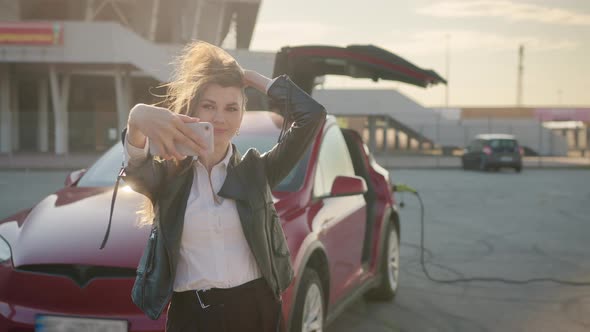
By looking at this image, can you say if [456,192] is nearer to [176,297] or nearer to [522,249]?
[522,249]

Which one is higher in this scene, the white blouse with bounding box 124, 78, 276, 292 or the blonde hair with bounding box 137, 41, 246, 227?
the blonde hair with bounding box 137, 41, 246, 227

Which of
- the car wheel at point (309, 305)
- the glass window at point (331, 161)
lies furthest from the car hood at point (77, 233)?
the glass window at point (331, 161)

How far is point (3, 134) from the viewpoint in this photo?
2923 cm

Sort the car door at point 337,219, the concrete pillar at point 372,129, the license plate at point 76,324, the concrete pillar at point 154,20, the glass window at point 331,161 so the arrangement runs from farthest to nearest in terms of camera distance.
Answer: the concrete pillar at point 372,129 < the concrete pillar at point 154,20 < the glass window at point 331,161 < the car door at point 337,219 < the license plate at point 76,324

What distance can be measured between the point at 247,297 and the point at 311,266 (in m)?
1.94

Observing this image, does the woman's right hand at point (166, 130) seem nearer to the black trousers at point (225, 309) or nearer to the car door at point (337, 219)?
the black trousers at point (225, 309)

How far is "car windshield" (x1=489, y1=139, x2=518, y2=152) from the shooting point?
26.8 m

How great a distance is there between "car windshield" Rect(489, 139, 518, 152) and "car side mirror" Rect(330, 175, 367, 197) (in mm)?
23198

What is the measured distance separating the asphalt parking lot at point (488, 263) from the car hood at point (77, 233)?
2068 mm

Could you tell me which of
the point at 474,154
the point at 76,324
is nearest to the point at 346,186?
the point at 76,324

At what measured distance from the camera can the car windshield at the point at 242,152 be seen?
15.4 ft

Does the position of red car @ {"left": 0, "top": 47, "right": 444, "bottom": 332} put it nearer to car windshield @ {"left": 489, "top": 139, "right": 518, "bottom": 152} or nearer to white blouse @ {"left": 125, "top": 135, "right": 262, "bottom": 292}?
white blouse @ {"left": 125, "top": 135, "right": 262, "bottom": 292}

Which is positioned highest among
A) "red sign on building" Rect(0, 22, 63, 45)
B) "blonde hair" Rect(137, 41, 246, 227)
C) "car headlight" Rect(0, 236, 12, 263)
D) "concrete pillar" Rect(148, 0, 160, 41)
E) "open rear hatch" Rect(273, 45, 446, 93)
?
"concrete pillar" Rect(148, 0, 160, 41)

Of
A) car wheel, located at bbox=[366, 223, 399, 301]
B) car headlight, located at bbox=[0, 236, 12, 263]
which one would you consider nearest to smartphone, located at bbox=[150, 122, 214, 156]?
car headlight, located at bbox=[0, 236, 12, 263]
